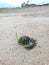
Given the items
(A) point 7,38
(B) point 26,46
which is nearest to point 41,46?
(B) point 26,46

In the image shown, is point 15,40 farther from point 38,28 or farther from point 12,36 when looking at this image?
point 38,28

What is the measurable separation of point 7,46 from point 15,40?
1.57ft

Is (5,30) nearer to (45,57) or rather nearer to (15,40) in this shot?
(15,40)

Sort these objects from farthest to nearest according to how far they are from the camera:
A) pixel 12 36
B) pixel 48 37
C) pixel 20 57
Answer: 1. pixel 12 36
2. pixel 48 37
3. pixel 20 57

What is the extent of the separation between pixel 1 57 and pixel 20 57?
1.56 ft

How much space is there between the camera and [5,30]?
8141mm

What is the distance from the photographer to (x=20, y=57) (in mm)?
5566

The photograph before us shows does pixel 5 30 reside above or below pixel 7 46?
below

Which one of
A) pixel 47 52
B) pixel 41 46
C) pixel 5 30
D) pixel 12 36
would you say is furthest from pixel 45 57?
pixel 5 30

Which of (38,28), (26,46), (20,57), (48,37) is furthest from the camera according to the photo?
(38,28)

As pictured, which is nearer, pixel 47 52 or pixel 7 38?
pixel 47 52

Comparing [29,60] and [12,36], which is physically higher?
[29,60]

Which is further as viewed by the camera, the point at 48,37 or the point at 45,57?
the point at 48,37

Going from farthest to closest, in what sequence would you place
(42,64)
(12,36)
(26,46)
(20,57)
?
(12,36)
(26,46)
(20,57)
(42,64)
